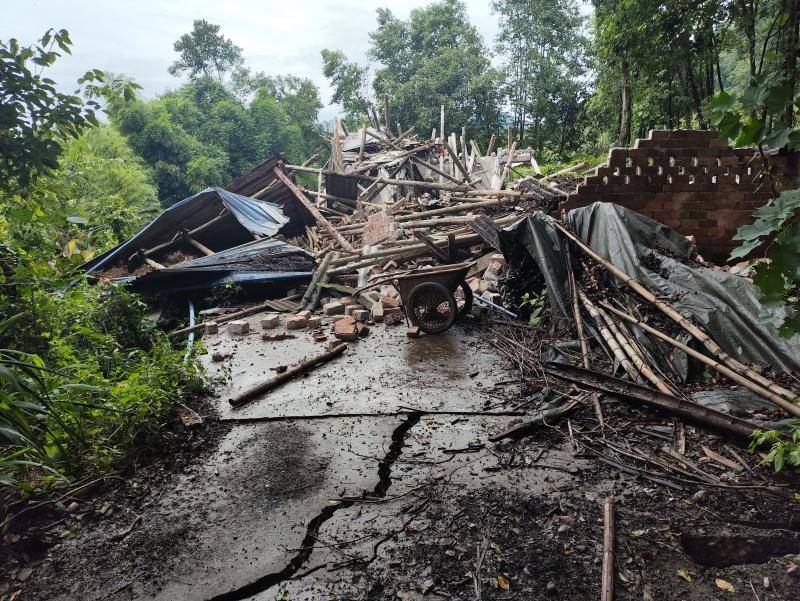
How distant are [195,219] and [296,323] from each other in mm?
5139

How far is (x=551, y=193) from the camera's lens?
8594mm

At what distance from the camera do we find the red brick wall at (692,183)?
6.32 meters

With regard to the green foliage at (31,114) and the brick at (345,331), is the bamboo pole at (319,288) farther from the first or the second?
the green foliage at (31,114)

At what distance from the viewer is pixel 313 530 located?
2.70 meters

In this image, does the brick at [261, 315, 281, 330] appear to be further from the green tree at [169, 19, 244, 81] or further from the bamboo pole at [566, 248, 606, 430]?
the green tree at [169, 19, 244, 81]

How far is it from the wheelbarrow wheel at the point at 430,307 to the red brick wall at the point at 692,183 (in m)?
2.71

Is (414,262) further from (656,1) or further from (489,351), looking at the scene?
(656,1)

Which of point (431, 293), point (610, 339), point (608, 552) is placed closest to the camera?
point (608, 552)

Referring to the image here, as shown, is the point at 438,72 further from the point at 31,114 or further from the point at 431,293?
the point at 31,114

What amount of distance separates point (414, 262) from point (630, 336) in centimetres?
450

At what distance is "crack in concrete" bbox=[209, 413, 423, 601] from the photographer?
2.30 meters

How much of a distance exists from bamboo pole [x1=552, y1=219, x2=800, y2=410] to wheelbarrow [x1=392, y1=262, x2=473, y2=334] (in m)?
1.59

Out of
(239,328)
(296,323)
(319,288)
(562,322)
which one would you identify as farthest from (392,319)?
(562,322)

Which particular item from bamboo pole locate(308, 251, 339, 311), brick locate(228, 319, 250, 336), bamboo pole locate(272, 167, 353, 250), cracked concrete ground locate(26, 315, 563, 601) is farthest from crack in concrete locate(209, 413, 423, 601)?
bamboo pole locate(272, 167, 353, 250)
